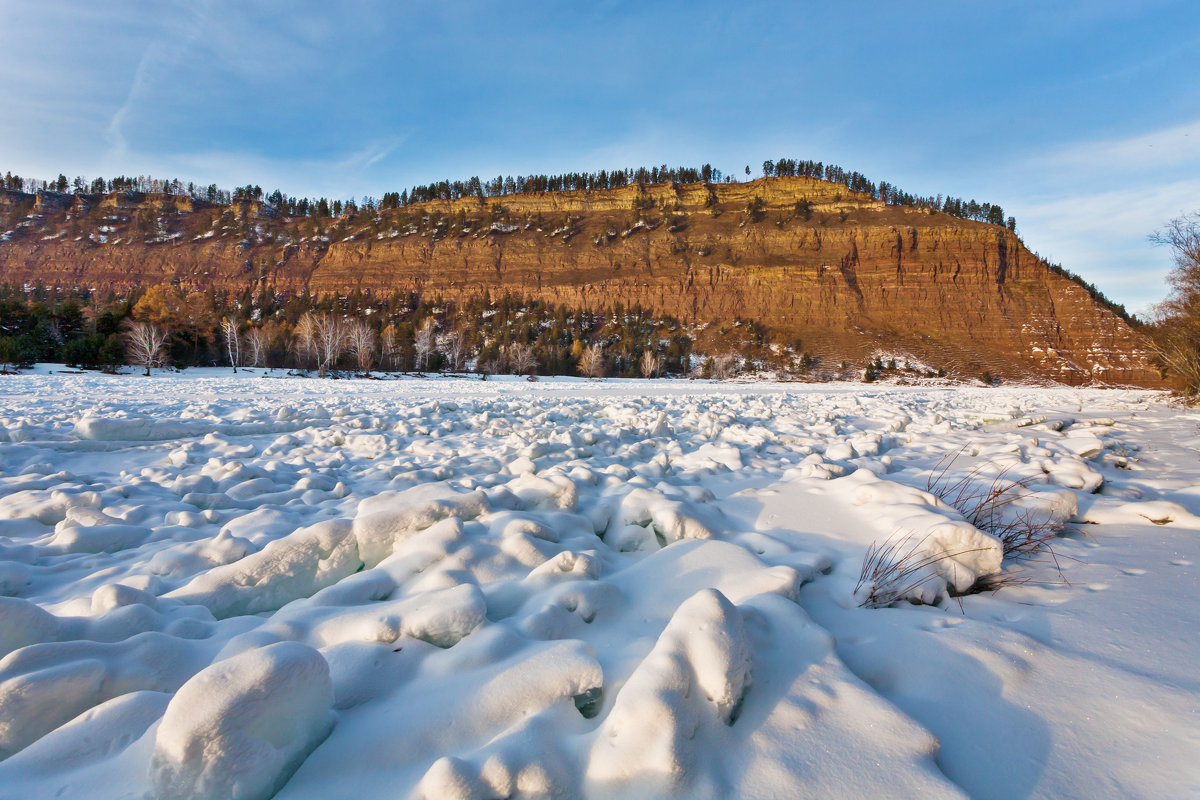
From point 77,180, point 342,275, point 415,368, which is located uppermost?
point 77,180

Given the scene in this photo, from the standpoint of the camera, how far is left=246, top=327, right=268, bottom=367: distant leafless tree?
45.1m

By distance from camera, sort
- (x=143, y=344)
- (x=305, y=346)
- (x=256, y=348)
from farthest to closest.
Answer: (x=305, y=346) < (x=256, y=348) < (x=143, y=344)

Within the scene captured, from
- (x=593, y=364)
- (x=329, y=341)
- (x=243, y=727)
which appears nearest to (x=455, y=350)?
(x=329, y=341)

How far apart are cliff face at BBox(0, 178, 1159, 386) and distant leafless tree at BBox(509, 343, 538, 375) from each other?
30.1 metres

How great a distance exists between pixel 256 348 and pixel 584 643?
175 ft

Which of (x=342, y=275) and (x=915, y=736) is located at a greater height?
(x=342, y=275)

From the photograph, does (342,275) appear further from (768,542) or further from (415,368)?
(768,542)

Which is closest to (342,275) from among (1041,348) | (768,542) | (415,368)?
(415,368)

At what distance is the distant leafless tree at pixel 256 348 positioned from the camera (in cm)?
4506

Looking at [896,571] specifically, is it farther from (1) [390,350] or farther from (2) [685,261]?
(2) [685,261]

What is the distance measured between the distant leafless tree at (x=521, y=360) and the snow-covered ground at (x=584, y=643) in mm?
52845

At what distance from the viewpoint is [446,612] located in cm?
185

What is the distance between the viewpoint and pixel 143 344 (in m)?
33.6

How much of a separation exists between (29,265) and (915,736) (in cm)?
14548
